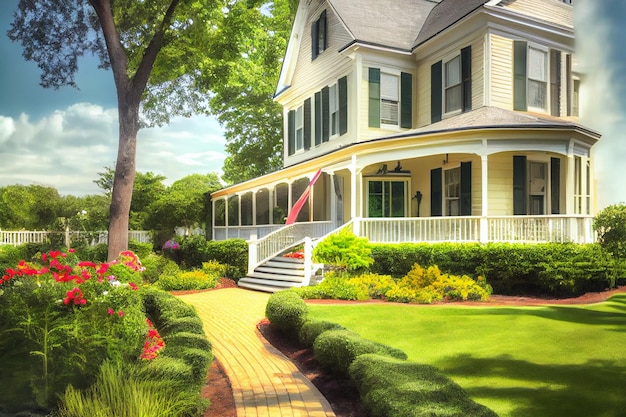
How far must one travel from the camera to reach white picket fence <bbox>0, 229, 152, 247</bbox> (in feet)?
66.4

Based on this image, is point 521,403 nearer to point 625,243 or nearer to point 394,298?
point 394,298

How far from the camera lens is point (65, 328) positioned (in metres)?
4.44

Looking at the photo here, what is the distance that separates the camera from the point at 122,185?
1398 centimetres

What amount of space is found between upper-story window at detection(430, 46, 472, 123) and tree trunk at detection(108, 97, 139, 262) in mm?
9353

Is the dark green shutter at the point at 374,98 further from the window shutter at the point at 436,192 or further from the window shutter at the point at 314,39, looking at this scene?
the window shutter at the point at 314,39

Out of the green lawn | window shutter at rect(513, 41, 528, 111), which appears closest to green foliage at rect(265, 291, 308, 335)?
the green lawn

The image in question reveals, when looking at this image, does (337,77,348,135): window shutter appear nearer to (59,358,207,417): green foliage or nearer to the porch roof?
the porch roof

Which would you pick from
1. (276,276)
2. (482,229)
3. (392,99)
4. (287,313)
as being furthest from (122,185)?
(482,229)

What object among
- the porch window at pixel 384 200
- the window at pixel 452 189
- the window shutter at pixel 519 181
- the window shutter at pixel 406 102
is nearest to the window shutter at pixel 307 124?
the window shutter at pixel 406 102

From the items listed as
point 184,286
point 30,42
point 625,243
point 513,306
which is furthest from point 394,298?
point 30,42

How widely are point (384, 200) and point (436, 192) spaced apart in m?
1.78

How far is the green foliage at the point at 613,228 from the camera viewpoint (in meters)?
10.9

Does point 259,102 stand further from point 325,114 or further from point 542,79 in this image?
point 542,79

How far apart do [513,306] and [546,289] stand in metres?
2.12
